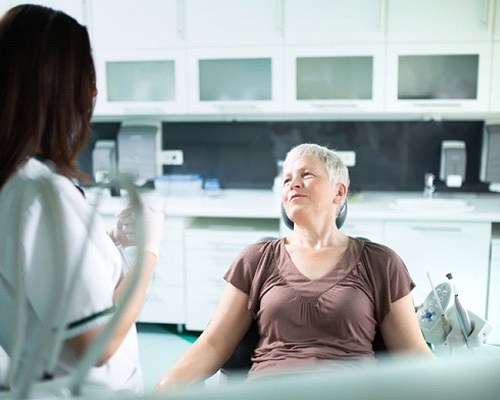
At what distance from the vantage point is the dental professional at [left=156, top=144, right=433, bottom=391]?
163 cm

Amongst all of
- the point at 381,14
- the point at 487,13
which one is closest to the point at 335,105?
the point at 381,14

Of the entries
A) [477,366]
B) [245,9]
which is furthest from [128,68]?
[477,366]

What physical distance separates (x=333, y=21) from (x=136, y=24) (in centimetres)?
117

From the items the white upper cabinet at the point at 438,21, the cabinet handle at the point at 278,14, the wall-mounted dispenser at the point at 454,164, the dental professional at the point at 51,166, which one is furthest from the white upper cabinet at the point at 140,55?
the dental professional at the point at 51,166

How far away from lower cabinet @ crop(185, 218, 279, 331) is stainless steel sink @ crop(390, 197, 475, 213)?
0.73m

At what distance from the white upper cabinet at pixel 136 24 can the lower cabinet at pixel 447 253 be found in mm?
1684

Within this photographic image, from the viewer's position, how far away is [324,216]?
187 cm

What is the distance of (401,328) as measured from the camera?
65.9 inches

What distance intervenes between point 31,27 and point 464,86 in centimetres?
276

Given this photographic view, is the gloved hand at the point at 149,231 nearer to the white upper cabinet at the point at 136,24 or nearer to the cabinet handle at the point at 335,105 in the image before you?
the cabinet handle at the point at 335,105

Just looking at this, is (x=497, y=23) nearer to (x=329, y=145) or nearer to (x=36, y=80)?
(x=329, y=145)

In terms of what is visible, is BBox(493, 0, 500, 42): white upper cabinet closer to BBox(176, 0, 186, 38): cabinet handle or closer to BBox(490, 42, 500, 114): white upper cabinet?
BBox(490, 42, 500, 114): white upper cabinet

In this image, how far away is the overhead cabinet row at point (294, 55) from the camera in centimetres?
302

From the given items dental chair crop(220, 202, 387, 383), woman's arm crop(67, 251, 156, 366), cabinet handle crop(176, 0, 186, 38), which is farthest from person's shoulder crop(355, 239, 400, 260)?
cabinet handle crop(176, 0, 186, 38)
